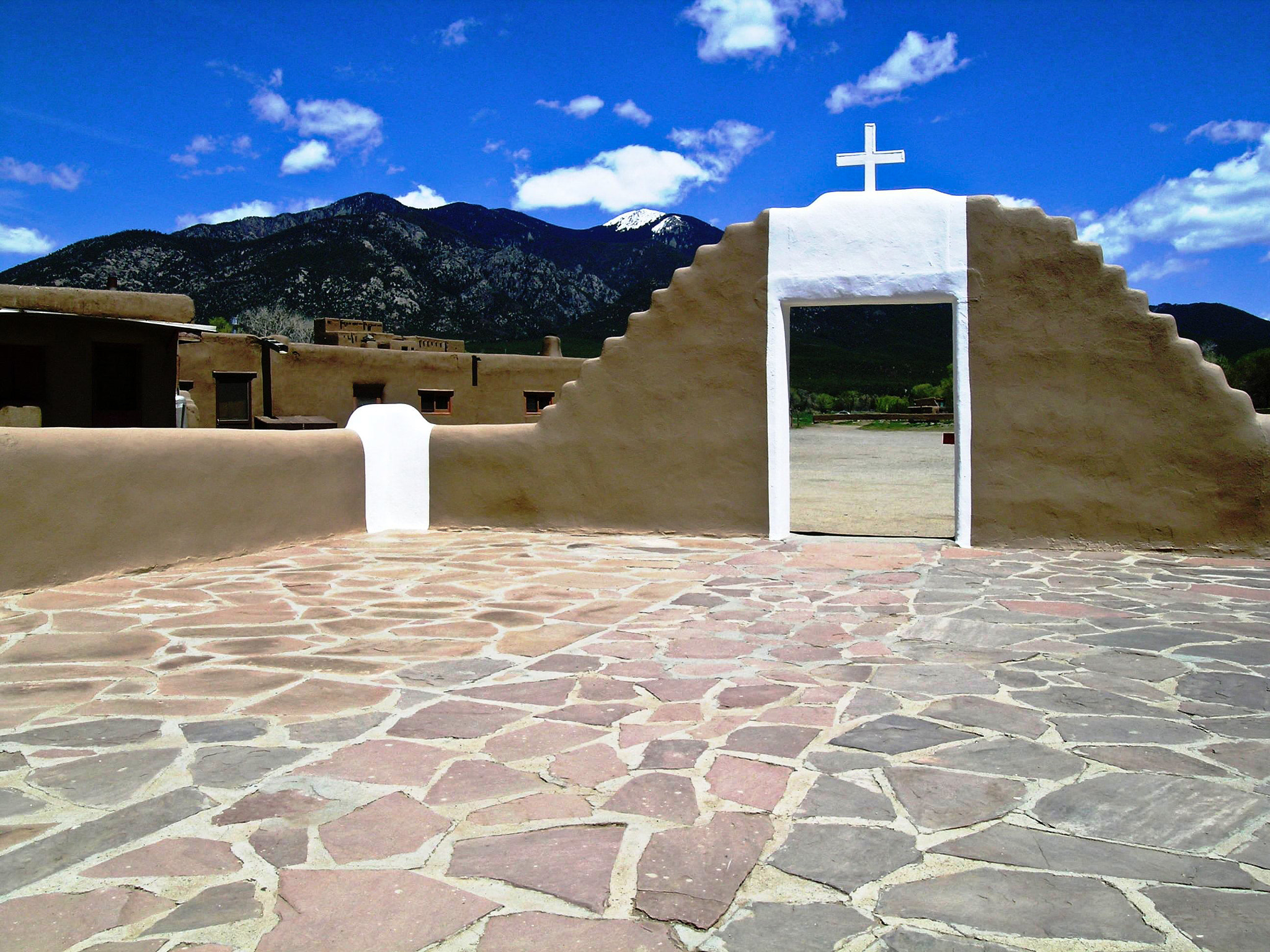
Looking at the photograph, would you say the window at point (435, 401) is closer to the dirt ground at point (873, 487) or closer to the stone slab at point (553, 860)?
the dirt ground at point (873, 487)

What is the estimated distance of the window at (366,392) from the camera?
2291cm

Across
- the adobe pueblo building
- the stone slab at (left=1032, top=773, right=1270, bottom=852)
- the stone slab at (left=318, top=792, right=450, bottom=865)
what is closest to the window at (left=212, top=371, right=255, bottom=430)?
→ the adobe pueblo building

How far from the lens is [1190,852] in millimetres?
2670

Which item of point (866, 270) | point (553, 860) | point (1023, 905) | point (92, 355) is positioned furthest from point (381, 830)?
point (92, 355)

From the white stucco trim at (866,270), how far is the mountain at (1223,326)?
7201 centimetres

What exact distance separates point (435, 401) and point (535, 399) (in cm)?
287

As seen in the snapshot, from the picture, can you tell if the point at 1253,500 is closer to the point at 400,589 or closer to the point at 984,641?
the point at 984,641

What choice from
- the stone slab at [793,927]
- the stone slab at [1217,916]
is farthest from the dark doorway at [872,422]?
the stone slab at [793,927]

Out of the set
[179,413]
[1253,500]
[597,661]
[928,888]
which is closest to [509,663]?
[597,661]

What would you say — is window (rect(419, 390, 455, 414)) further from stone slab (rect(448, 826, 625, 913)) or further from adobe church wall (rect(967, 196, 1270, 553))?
stone slab (rect(448, 826, 625, 913))

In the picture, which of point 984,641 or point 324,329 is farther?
point 324,329

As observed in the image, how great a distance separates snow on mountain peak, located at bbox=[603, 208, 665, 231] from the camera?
143m

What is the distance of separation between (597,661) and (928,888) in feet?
7.95

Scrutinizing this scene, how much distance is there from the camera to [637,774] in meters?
3.25
